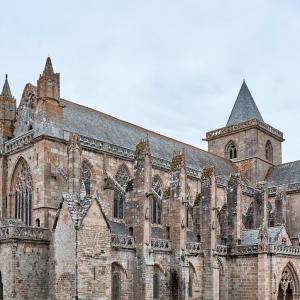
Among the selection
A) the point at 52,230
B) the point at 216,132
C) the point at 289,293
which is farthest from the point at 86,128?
the point at 216,132

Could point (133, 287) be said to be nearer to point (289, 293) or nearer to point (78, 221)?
point (78, 221)

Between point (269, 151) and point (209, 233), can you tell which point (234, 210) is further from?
point (269, 151)

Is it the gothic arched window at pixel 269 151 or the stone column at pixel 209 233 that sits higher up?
the gothic arched window at pixel 269 151

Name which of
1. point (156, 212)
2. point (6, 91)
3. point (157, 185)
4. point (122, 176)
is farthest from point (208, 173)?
point (6, 91)

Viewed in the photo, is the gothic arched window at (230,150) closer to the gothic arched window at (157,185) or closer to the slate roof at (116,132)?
the slate roof at (116,132)

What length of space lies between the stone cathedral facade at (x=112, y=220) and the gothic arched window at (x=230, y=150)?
1232 centimetres

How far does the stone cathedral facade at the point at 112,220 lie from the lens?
1053 inches

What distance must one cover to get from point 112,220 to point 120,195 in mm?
1678

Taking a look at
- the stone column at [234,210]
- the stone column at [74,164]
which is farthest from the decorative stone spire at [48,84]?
the stone column at [234,210]

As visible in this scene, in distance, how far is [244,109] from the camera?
186ft

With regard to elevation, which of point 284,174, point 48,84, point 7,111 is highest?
point 48,84

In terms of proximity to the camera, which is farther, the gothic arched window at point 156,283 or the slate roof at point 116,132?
the slate roof at point 116,132

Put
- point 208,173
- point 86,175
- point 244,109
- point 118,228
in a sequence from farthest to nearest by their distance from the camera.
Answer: point 244,109
point 208,173
point 86,175
point 118,228

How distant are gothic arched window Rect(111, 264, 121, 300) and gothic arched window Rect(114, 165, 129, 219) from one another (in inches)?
233
